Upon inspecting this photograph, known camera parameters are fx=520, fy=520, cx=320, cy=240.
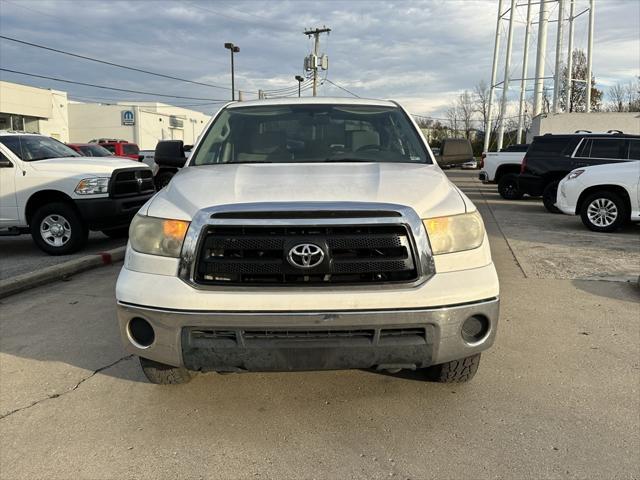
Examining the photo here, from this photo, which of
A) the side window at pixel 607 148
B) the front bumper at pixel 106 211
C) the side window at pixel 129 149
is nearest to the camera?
the front bumper at pixel 106 211

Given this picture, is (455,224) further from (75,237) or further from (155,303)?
(75,237)

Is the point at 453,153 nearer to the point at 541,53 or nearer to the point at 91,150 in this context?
the point at 91,150

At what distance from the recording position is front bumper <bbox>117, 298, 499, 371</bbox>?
8.14 ft

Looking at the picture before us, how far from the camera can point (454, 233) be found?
8.87 feet

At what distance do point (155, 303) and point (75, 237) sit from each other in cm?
568

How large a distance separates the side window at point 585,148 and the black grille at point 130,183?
9.59 meters

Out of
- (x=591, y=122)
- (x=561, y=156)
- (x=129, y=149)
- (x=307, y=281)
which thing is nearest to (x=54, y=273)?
(x=307, y=281)

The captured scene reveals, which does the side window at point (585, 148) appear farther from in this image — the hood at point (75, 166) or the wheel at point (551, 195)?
the hood at point (75, 166)

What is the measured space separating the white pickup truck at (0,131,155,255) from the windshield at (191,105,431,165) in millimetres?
3949

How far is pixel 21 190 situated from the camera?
297 inches

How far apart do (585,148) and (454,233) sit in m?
11.0

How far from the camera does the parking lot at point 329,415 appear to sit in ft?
8.34

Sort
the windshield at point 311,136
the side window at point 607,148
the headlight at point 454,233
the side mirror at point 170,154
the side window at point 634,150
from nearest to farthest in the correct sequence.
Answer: the headlight at point 454,233 → the windshield at point 311,136 → the side mirror at point 170,154 → the side window at point 634,150 → the side window at point 607,148

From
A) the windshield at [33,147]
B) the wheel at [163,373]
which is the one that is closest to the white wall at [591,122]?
the windshield at [33,147]
